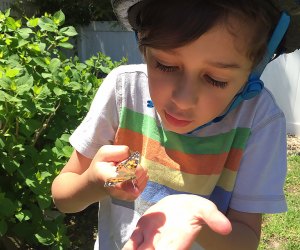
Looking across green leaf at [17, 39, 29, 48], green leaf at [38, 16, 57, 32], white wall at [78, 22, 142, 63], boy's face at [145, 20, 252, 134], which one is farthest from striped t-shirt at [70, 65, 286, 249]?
white wall at [78, 22, 142, 63]

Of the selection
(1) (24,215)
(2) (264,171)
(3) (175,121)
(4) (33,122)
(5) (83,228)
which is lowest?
(5) (83,228)

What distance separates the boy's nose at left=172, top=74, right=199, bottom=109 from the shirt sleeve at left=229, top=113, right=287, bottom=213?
324mm

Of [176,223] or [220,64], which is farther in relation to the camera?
[220,64]

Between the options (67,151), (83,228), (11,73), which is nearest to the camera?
(11,73)

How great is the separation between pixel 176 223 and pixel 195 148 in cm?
43

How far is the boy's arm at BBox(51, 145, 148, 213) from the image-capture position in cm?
101

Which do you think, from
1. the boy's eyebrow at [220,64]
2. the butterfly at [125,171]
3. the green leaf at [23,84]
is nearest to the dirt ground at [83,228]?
the green leaf at [23,84]

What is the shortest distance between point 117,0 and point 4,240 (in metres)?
1.59

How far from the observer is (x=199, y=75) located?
3.37 ft

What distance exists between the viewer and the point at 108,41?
7129 millimetres

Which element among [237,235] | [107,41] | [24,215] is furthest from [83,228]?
[107,41]

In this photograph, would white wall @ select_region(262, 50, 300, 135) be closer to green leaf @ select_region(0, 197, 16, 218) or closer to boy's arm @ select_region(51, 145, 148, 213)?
green leaf @ select_region(0, 197, 16, 218)

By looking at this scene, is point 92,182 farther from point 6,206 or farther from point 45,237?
point 45,237

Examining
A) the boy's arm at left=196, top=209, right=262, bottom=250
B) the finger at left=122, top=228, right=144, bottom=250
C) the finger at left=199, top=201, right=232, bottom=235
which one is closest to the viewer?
the finger at left=199, top=201, right=232, bottom=235
